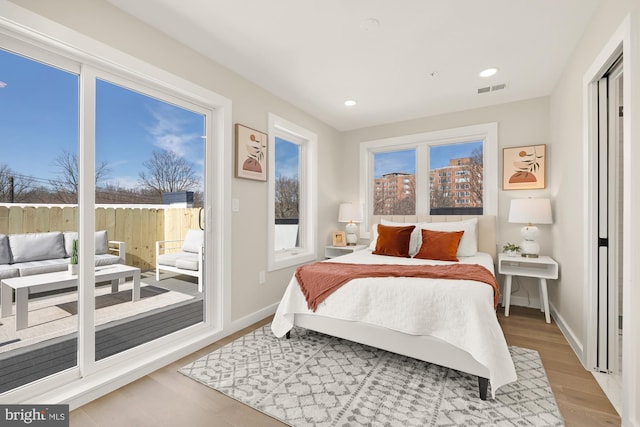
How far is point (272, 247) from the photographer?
11.1ft

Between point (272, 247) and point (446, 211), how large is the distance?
2.45 m

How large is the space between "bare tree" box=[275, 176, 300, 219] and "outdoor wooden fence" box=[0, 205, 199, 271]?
49.5 inches

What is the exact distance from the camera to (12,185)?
1.68 m

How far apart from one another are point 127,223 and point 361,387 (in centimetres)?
203

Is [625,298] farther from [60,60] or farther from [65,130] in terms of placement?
[60,60]

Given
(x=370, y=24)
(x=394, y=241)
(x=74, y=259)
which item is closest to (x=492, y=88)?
(x=370, y=24)

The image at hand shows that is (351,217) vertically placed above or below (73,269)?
above

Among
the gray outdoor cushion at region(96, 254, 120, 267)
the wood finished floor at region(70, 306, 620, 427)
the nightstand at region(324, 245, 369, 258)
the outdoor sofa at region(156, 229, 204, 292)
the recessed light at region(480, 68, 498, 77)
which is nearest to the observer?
the wood finished floor at region(70, 306, 620, 427)

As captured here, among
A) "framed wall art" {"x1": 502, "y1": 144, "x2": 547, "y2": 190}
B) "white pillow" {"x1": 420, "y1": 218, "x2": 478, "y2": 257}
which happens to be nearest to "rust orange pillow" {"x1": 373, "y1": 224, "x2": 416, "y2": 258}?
"white pillow" {"x1": 420, "y1": 218, "x2": 478, "y2": 257}

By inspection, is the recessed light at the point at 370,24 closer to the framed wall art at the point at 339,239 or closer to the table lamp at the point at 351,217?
the table lamp at the point at 351,217

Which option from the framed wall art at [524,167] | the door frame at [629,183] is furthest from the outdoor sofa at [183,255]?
the framed wall art at [524,167]

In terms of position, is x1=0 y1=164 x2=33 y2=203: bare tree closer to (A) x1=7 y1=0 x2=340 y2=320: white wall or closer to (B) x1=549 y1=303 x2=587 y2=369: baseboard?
(A) x1=7 y1=0 x2=340 y2=320: white wall

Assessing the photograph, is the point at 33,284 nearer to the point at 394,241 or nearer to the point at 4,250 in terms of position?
the point at 4,250

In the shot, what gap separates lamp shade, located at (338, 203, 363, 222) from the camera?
4410mm
